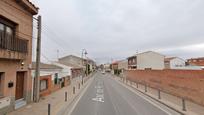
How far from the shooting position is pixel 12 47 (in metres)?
10.7

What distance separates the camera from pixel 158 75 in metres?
22.2

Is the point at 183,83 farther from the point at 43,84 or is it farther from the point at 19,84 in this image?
the point at 19,84

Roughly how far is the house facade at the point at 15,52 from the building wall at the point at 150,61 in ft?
146

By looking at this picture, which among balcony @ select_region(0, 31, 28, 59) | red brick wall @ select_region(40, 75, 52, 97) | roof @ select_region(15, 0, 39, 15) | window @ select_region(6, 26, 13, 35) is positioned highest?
roof @ select_region(15, 0, 39, 15)

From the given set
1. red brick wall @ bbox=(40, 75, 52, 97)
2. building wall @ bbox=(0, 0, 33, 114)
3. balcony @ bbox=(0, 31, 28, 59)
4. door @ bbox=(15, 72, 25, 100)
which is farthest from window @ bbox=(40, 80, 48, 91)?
balcony @ bbox=(0, 31, 28, 59)

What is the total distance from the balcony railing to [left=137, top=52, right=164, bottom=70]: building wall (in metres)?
45.5

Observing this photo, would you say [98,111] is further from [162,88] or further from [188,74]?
[162,88]

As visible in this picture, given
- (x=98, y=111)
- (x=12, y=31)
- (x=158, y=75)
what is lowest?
(x=98, y=111)

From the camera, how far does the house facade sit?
396 inches

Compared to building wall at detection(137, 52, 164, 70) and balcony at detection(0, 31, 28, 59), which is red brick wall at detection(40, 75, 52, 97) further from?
building wall at detection(137, 52, 164, 70)

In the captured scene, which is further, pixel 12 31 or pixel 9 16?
pixel 12 31

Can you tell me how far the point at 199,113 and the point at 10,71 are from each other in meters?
11.2

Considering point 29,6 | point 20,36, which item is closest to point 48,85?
point 20,36

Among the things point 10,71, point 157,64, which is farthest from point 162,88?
point 157,64
